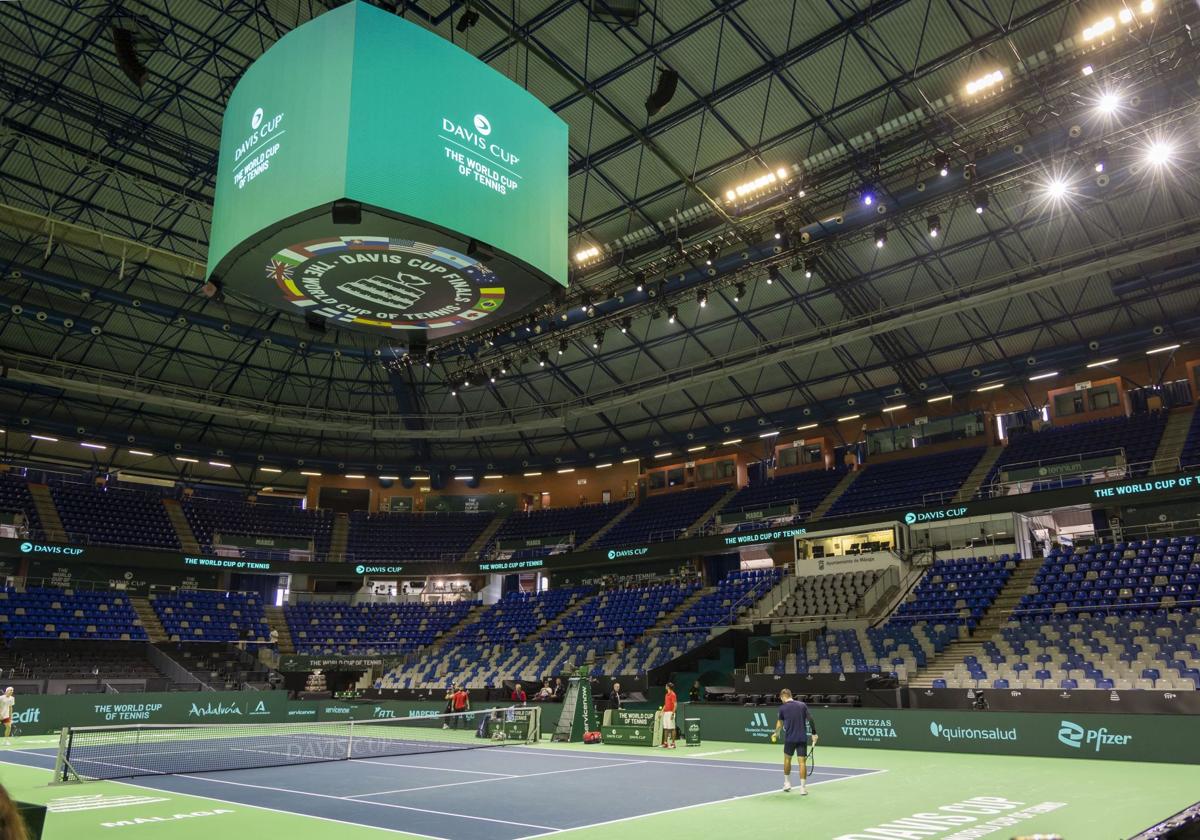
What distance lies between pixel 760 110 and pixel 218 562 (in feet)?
121

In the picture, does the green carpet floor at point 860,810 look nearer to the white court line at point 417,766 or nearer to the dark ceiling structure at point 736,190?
the white court line at point 417,766

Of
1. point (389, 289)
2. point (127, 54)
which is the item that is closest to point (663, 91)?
point (127, 54)

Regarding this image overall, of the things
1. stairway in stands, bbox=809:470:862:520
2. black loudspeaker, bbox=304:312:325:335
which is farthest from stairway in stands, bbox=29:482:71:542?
black loudspeaker, bbox=304:312:325:335

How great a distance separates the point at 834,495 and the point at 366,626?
1041 inches

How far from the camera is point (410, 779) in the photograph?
17.1 meters

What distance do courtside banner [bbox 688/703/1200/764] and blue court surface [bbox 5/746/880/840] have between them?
356 centimetres

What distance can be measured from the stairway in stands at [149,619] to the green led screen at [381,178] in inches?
1426

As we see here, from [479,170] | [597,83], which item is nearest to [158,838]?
[479,170]

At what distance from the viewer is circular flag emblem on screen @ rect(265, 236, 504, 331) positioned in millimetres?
10594

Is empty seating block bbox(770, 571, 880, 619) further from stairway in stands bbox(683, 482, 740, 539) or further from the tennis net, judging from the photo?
the tennis net

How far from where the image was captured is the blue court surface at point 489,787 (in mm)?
12359

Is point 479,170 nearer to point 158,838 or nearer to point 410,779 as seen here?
point 158,838

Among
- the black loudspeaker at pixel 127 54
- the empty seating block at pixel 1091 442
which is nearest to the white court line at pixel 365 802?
the black loudspeaker at pixel 127 54

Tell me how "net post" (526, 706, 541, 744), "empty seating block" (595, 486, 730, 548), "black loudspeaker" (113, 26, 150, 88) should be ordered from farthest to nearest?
"empty seating block" (595, 486, 730, 548) → "net post" (526, 706, 541, 744) → "black loudspeaker" (113, 26, 150, 88)
